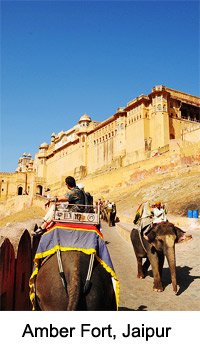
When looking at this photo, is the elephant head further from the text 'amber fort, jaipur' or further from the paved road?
the text 'amber fort, jaipur'

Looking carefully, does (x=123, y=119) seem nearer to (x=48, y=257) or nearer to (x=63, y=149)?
(x=63, y=149)

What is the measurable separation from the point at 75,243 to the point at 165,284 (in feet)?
14.9

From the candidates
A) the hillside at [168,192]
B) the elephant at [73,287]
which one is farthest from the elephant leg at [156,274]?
the hillside at [168,192]

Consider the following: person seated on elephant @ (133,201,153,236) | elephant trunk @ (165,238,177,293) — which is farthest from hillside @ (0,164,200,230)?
elephant trunk @ (165,238,177,293)

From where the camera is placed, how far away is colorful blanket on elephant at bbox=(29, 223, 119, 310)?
3717mm

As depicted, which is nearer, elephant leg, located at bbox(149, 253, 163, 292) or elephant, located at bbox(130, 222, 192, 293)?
elephant, located at bbox(130, 222, 192, 293)

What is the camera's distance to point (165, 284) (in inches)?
295

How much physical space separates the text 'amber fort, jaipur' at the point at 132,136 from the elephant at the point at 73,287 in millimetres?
25726

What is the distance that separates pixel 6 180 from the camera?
70188 mm

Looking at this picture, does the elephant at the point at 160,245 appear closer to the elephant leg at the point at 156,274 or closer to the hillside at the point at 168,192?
the elephant leg at the point at 156,274

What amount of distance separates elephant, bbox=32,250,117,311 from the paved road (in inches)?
85.5

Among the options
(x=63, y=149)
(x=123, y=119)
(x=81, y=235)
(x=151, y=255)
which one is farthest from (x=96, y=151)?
(x=81, y=235)

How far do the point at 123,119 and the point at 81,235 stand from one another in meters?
42.2

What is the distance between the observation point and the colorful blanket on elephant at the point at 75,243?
3.72 metres
